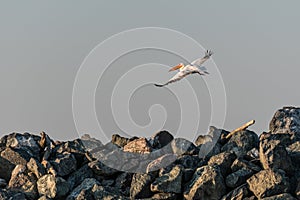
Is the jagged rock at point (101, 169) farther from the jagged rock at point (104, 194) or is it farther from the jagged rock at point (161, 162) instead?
the jagged rock at point (104, 194)

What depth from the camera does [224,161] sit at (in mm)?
18984

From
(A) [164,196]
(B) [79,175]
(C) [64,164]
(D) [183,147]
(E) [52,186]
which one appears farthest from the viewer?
(D) [183,147]

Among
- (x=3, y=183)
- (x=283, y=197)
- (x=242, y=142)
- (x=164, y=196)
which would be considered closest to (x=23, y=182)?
(x=3, y=183)

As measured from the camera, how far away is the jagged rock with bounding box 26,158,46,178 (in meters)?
19.9

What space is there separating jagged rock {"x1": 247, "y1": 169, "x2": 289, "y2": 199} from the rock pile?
0.03 m

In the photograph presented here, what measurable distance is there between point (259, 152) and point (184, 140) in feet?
9.42

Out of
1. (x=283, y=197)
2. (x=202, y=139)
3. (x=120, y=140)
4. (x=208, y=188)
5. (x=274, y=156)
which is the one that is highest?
(x=120, y=140)

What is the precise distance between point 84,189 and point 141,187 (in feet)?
5.44

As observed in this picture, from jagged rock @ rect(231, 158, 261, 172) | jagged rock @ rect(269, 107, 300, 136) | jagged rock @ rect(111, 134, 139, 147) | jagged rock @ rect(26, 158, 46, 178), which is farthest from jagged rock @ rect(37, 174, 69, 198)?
jagged rock @ rect(269, 107, 300, 136)

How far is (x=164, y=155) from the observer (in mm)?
20703

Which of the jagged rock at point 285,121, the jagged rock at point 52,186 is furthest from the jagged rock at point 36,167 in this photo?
the jagged rock at point 285,121

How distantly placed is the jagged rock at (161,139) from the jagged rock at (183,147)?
0.60 meters

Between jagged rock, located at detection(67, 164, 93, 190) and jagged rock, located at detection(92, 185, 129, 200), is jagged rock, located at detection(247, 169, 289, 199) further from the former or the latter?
jagged rock, located at detection(67, 164, 93, 190)

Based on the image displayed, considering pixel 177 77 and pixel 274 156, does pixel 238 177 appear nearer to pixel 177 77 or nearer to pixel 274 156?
pixel 274 156
